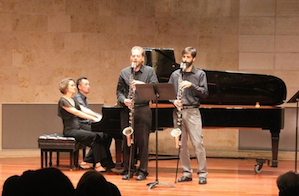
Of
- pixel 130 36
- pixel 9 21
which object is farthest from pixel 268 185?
pixel 9 21

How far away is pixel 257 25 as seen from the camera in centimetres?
863

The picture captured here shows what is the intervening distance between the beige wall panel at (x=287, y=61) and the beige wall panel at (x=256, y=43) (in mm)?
192

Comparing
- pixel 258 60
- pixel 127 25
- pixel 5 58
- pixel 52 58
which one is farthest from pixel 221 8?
pixel 5 58

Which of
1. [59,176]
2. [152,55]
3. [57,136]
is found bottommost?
[57,136]

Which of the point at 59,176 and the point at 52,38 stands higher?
the point at 52,38

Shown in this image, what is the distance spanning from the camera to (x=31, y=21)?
8523mm

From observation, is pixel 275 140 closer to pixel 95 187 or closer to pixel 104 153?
pixel 104 153

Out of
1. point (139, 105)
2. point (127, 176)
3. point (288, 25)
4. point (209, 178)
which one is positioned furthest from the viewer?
point (288, 25)

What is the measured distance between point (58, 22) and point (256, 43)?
11.2ft

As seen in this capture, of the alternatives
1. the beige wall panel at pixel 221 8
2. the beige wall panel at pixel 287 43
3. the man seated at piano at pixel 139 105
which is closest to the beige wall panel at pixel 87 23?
the beige wall panel at pixel 221 8

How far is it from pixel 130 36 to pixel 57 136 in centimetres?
267

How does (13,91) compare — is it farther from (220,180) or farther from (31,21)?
(220,180)

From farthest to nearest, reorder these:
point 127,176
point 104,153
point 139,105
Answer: point 104,153 → point 127,176 → point 139,105

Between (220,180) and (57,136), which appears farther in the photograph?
(57,136)
